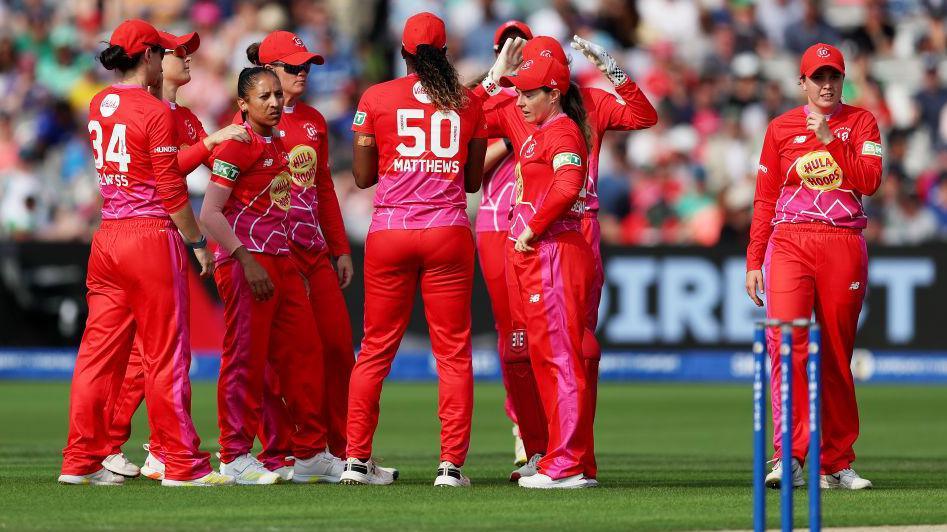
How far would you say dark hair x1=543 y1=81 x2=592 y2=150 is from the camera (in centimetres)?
923

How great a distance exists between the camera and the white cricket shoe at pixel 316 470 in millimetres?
9352

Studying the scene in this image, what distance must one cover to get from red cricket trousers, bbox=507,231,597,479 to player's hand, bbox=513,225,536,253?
0.06 metres

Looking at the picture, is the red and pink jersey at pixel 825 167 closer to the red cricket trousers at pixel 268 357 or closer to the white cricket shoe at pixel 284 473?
the red cricket trousers at pixel 268 357

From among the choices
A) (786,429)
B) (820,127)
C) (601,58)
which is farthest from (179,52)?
(786,429)

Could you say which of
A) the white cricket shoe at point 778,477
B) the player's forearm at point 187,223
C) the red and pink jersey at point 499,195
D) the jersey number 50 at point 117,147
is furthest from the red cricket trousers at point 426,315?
the white cricket shoe at point 778,477

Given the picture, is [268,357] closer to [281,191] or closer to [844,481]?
[281,191]

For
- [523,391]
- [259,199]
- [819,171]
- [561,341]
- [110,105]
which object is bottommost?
[523,391]

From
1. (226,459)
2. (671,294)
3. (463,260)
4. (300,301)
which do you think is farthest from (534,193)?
(671,294)

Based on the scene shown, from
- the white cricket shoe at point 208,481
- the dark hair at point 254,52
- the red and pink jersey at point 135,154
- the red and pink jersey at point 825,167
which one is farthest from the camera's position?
the dark hair at point 254,52

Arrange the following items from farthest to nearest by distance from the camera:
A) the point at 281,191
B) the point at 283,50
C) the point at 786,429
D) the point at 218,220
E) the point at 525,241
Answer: the point at 283,50
the point at 281,191
the point at 218,220
the point at 525,241
the point at 786,429

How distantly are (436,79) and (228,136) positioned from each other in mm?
1142

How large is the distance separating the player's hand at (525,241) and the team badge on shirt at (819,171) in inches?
59.3

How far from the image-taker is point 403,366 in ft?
62.0

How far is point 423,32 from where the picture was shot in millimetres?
9055
